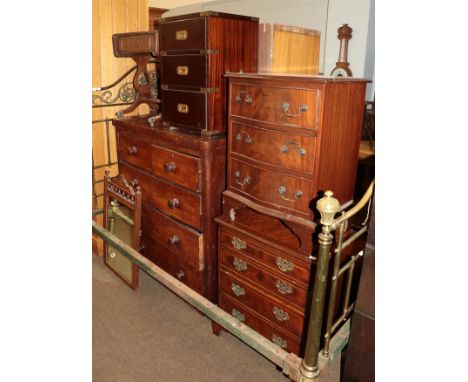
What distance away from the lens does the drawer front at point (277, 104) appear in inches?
69.9

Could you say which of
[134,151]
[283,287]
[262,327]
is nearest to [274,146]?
[283,287]

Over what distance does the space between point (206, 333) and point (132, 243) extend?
0.98 metres

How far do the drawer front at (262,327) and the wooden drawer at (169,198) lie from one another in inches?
22.1

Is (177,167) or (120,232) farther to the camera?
(120,232)

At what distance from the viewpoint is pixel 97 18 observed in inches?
131

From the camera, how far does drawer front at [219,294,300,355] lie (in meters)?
2.24

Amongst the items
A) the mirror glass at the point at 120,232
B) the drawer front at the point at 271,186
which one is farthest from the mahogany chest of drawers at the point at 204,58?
the mirror glass at the point at 120,232

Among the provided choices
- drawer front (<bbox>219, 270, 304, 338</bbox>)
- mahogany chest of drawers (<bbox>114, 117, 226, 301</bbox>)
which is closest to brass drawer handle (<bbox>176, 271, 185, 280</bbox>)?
mahogany chest of drawers (<bbox>114, 117, 226, 301</bbox>)

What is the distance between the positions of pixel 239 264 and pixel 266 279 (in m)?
0.23

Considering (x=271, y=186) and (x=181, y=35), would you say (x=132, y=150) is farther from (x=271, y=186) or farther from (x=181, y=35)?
(x=271, y=186)

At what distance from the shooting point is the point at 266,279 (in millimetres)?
2281
